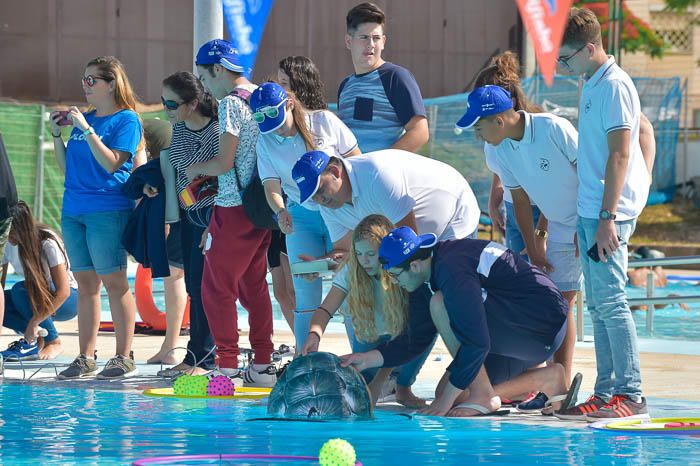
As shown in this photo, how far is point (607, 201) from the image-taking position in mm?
5957

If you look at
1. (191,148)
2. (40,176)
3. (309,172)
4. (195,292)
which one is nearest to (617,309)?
(309,172)

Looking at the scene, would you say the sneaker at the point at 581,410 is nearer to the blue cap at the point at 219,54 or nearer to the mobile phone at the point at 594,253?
the mobile phone at the point at 594,253

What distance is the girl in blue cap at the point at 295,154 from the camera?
6762 mm

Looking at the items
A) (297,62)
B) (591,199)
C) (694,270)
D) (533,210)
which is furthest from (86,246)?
(694,270)

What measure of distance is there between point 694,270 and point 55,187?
10.9 meters

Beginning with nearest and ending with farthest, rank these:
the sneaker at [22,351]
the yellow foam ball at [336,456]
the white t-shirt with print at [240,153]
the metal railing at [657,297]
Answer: the yellow foam ball at [336,456] < the white t-shirt with print at [240,153] < the sneaker at [22,351] < the metal railing at [657,297]

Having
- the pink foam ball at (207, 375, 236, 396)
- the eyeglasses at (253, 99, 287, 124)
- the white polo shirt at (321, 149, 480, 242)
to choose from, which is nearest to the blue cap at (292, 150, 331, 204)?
the white polo shirt at (321, 149, 480, 242)

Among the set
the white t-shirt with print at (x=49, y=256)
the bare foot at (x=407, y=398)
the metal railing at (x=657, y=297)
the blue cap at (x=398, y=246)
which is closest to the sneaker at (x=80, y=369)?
the white t-shirt with print at (x=49, y=256)

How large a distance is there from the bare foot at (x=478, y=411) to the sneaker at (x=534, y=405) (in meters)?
0.21

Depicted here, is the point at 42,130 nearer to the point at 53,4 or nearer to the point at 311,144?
the point at 53,4

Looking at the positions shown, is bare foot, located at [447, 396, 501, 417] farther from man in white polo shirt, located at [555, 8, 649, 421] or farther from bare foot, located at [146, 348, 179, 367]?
bare foot, located at [146, 348, 179, 367]

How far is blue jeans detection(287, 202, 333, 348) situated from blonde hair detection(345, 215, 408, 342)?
81cm

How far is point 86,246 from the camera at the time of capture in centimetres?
787

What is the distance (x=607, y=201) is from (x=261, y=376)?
8.33 feet
